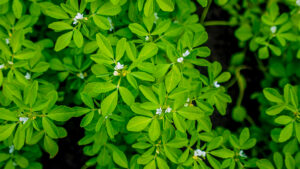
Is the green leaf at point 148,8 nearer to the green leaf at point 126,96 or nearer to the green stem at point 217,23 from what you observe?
the green leaf at point 126,96

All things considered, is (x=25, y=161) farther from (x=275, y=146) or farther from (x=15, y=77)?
(x=275, y=146)

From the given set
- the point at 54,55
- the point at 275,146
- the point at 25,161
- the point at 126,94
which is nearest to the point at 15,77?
the point at 54,55

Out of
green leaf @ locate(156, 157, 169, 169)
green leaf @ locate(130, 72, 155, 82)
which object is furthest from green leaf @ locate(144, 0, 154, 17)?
green leaf @ locate(156, 157, 169, 169)

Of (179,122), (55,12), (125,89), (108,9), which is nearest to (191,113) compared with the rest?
(179,122)

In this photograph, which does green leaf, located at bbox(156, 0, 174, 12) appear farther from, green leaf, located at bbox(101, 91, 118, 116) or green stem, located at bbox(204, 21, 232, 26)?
green stem, located at bbox(204, 21, 232, 26)

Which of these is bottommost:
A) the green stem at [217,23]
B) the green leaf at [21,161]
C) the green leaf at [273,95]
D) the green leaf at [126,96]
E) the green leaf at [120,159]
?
the green leaf at [21,161]

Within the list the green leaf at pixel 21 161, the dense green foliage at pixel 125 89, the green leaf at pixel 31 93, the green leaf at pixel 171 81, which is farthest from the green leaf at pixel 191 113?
the green leaf at pixel 21 161

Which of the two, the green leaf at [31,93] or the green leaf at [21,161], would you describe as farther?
the green leaf at [21,161]
